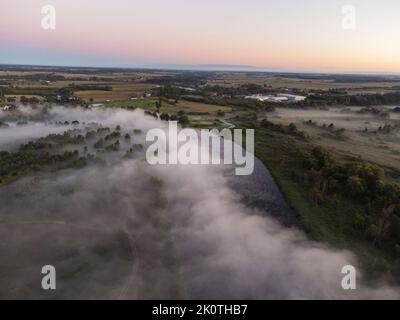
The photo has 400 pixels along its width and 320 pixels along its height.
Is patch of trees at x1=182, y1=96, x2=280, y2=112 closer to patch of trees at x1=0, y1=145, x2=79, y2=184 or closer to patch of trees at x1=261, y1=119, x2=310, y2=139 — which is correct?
patch of trees at x1=261, y1=119, x2=310, y2=139

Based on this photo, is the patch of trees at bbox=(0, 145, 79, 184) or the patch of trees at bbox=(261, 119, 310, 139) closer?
the patch of trees at bbox=(0, 145, 79, 184)

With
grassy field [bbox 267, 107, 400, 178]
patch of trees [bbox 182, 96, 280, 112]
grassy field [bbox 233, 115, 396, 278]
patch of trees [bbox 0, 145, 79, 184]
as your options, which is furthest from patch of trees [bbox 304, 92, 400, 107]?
patch of trees [bbox 0, 145, 79, 184]

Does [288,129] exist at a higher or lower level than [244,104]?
lower

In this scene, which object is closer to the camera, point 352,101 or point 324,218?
point 324,218

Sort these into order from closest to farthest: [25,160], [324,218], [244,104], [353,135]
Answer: [324,218] < [25,160] < [353,135] < [244,104]

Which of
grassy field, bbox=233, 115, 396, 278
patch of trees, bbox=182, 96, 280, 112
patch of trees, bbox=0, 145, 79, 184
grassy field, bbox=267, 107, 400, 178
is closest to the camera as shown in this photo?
grassy field, bbox=233, 115, 396, 278

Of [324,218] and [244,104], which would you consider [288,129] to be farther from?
[324,218]

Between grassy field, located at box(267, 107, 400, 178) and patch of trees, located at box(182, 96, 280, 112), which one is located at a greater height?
patch of trees, located at box(182, 96, 280, 112)

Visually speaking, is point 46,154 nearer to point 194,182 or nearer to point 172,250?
point 194,182

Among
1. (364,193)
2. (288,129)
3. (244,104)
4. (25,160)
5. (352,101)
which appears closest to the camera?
(364,193)

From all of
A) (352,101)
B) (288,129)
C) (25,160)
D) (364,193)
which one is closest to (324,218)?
(364,193)

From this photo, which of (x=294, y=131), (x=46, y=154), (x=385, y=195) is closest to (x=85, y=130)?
(x=46, y=154)
